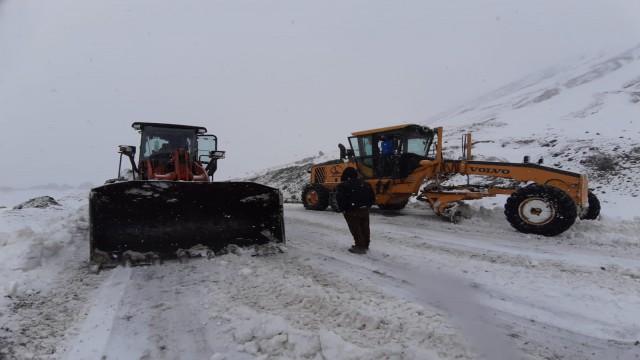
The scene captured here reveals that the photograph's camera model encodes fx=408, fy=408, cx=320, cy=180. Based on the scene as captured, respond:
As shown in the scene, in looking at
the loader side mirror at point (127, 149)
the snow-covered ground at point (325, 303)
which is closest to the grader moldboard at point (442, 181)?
the snow-covered ground at point (325, 303)

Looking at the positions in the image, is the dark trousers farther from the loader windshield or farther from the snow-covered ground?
the loader windshield

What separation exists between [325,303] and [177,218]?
260 centimetres

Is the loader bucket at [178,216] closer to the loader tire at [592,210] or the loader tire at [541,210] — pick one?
the loader tire at [541,210]

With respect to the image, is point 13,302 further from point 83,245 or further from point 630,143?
point 630,143

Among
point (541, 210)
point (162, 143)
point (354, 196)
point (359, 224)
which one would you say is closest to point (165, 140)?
point (162, 143)

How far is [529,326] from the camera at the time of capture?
312 centimetres

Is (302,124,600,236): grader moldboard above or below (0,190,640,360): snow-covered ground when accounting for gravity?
above

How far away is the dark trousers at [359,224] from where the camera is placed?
5.80m

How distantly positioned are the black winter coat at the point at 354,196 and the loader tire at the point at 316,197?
6.12 meters

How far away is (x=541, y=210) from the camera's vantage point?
278 inches

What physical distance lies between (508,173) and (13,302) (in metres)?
8.06

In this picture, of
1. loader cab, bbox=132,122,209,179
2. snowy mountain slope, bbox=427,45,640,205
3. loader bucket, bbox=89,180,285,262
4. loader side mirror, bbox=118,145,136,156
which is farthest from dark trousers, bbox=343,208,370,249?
snowy mountain slope, bbox=427,45,640,205

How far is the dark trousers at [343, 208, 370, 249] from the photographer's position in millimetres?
5797

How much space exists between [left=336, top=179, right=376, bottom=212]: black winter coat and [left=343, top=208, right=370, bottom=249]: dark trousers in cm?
7
